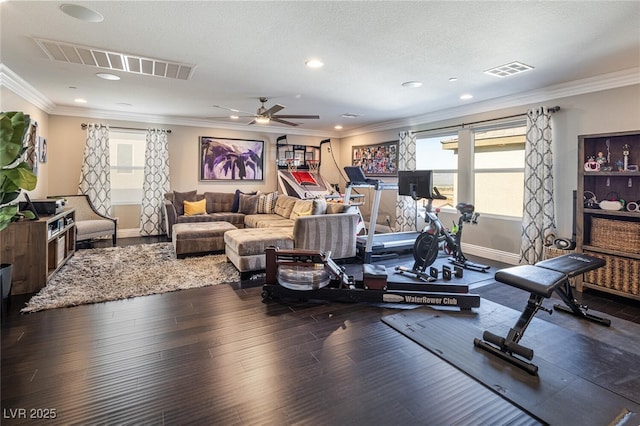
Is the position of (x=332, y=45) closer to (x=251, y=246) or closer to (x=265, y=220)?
(x=251, y=246)

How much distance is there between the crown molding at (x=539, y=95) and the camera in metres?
3.65

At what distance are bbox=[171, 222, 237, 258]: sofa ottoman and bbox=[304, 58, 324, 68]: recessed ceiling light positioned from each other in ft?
9.65

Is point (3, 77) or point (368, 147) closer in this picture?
Answer: point (3, 77)

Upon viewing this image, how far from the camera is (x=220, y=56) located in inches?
127

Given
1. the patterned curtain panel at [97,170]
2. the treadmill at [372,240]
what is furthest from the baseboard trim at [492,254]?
the patterned curtain panel at [97,170]

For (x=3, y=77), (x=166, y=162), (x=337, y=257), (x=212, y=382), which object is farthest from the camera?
(x=166, y=162)

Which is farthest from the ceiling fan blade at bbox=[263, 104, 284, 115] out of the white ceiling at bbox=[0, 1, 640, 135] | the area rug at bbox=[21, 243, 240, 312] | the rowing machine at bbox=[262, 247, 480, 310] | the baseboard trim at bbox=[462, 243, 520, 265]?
the baseboard trim at bbox=[462, 243, 520, 265]

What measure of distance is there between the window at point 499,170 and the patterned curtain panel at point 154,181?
6058 mm

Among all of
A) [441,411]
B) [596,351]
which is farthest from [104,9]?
[596,351]

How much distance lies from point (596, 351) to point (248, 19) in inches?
144

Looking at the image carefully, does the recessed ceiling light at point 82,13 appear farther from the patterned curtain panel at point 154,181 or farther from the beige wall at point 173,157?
the beige wall at point 173,157

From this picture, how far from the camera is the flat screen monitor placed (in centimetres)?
412

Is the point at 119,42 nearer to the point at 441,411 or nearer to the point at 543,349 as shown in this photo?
the point at 441,411

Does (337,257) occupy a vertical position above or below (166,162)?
below
